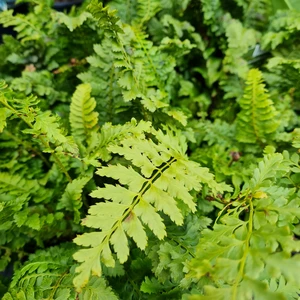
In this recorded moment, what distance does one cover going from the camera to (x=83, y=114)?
133 centimetres

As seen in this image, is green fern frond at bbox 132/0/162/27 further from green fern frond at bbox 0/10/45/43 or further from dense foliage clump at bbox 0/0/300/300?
green fern frond at bbox 0/10/45/43

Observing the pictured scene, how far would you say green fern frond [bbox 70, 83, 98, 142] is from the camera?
1.31 m

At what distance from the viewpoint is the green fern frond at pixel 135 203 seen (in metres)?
0.80

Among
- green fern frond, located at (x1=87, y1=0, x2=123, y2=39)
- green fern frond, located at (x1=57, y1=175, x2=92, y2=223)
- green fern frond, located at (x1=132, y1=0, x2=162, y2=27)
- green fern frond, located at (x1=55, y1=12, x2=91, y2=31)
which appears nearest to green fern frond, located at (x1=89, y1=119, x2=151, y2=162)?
green fern frond, located at (x1=57, y1=175, x2=92, y2=223)

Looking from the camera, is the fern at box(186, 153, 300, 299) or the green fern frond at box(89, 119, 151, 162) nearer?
the fern at box(186, 153, 300, 299)

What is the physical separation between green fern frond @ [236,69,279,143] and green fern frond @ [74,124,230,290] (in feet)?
1.47

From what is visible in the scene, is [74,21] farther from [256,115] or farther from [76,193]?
[256,115]

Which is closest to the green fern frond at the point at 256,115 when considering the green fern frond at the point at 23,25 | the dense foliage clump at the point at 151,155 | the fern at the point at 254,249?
the dense foliage clump at the point at 151,155

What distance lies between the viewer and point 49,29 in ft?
5.39

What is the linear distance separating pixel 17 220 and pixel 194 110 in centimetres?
91

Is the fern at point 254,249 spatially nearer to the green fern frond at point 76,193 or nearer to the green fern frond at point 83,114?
the green fern frond at point 76,193

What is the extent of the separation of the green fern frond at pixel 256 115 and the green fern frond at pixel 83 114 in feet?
1.93

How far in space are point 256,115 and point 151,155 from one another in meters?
0.59

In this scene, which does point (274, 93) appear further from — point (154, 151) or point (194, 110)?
point (154, 151)
